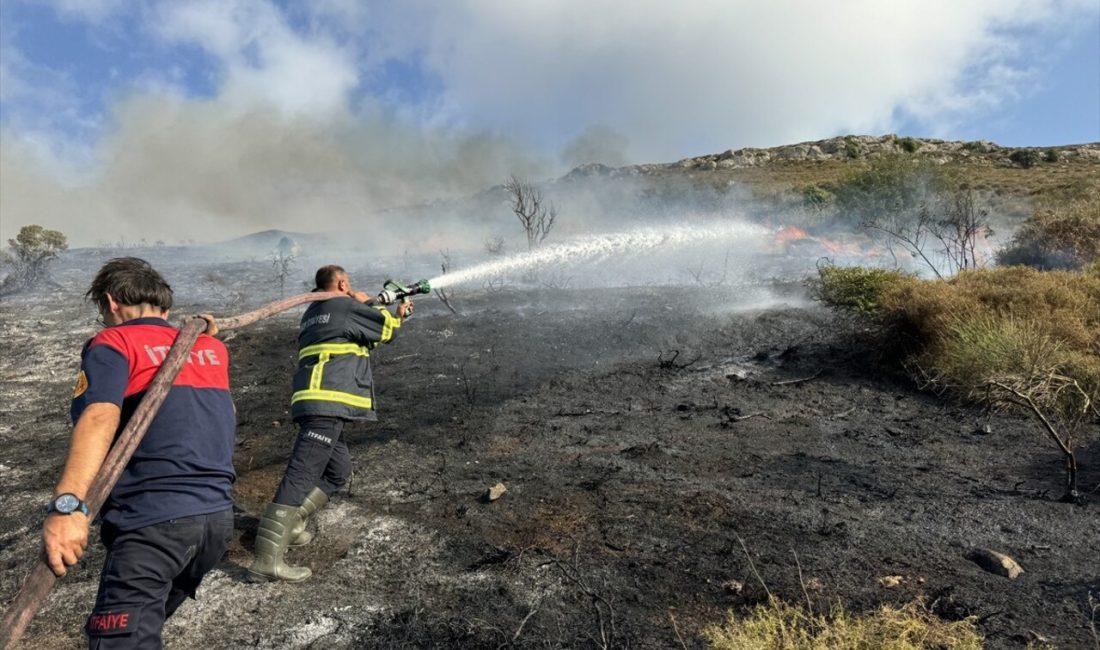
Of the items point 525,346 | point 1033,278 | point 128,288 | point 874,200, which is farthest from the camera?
point 874,200

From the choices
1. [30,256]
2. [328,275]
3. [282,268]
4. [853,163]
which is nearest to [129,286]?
[328,275]

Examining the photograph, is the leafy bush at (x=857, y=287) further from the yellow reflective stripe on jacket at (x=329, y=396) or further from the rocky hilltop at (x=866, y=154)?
the rocky hilltop at (x=866, y=154)

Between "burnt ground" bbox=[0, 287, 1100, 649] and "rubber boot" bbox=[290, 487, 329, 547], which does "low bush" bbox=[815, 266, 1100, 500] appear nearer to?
"burnt ground" bbox=[0, 287, 1100, 649]

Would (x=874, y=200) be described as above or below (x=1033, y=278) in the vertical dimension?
above

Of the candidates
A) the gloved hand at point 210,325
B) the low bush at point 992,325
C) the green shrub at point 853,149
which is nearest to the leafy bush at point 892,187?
the low bush at point 992,325

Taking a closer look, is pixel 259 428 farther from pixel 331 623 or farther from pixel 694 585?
pixel 694 585

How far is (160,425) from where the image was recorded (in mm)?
2000

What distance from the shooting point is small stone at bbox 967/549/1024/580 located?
3.03 metres

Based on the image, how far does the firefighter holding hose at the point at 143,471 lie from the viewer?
5.75 feet

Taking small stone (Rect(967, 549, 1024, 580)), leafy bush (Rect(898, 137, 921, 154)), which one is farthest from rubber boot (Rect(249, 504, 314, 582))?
leafy bush (Rect(898, 137, 921, 154))

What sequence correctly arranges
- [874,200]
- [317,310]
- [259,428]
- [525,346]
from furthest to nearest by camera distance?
[874,200]
[525,346]
[259,428]
[317,310]

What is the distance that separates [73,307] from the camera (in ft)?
39.3

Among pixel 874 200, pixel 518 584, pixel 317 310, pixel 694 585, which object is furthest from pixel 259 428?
pixel 874 200

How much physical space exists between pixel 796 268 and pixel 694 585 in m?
14.1
